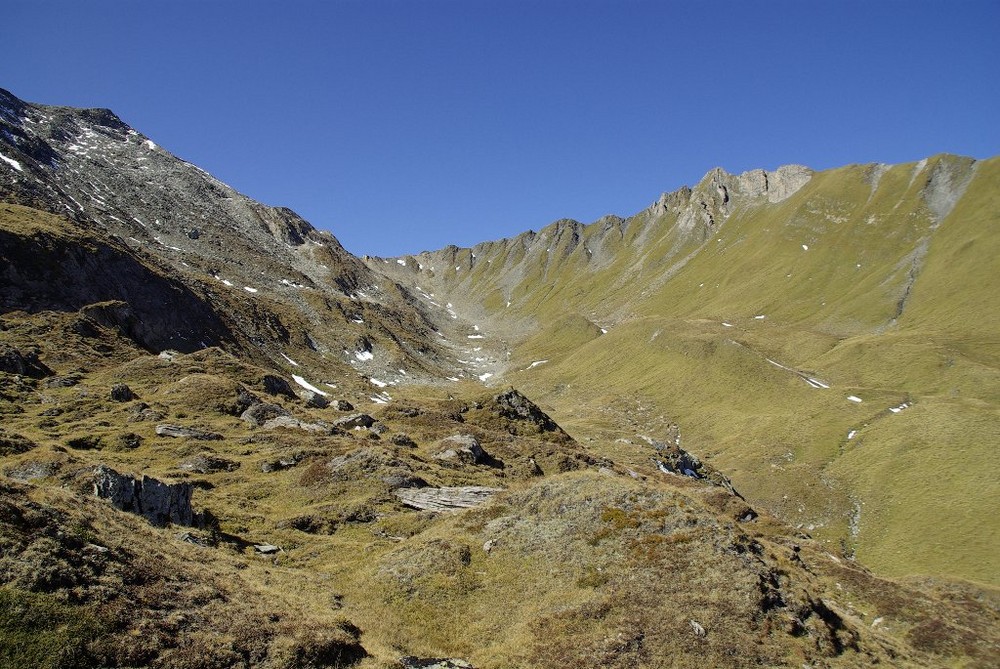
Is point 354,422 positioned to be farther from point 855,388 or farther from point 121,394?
point 855,388

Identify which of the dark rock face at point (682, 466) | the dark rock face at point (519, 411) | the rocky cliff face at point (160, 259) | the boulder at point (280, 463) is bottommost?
the boulder at point (280, 463)

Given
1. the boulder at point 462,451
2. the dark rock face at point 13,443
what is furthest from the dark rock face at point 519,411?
the dark rock face at point 13,443

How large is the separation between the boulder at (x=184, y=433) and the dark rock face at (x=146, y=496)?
66.3 ft

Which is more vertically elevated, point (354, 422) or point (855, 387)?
point (855, 387)

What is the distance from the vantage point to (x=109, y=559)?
16547 mm

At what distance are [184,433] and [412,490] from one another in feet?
68.2

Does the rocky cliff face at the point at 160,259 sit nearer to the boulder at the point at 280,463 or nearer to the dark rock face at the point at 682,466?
the boulder at the point at 280,463

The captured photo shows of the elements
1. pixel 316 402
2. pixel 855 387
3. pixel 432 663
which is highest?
pixel 855 387

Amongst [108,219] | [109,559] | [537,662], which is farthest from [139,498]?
[108,219]

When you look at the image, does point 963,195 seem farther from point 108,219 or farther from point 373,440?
point 108,219

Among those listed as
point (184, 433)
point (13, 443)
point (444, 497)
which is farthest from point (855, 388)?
point (13, 443)

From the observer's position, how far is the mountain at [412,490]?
17250 millimetres

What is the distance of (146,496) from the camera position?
2491 centimetres

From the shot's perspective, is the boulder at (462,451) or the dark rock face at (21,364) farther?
the dark rock face at (21,364)
